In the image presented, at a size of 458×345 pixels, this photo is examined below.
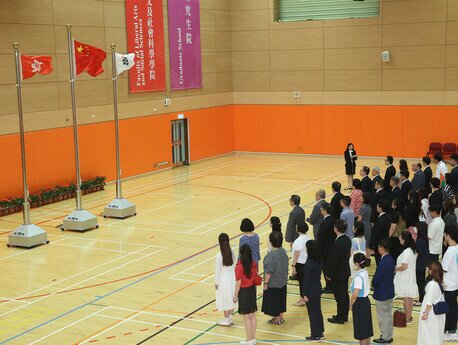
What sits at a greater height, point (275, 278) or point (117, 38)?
point (117, 38)

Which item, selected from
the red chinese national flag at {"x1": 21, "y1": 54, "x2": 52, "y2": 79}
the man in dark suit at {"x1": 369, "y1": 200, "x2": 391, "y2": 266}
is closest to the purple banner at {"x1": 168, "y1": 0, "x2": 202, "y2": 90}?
the red chinese national flag at {"x1": 21, "y1": 54, "x2": 52, "y2": 79}

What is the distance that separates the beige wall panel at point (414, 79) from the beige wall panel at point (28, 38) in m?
17.2

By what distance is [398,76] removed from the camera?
118 feet

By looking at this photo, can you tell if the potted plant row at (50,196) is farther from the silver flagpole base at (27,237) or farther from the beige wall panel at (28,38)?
the beige wall panel at (28,38)

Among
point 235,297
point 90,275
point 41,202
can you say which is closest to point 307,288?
point 235,297

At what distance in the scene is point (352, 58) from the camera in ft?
121

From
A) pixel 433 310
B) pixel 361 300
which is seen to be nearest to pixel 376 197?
pixel 361 300

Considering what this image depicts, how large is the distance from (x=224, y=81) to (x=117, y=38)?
9.57m

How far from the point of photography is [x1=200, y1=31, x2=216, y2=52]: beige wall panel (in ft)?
122

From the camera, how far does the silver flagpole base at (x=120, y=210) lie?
24.1m

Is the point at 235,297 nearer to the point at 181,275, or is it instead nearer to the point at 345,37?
the point at 181,275

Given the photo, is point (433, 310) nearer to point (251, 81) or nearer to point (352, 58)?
point (352, 58)

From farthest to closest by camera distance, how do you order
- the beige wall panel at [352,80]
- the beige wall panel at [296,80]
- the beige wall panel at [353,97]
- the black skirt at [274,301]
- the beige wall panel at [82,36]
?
the beige wall panel at [296,80] < the beige wall panel at [353,97] < the beige wall panel at [352,80] < the beige wall panel at [82,36] < the black skirt at [274,301]

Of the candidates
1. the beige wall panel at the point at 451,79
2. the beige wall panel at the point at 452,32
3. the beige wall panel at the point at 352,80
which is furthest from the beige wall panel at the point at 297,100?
the beige wall panel at the point at 452,32
